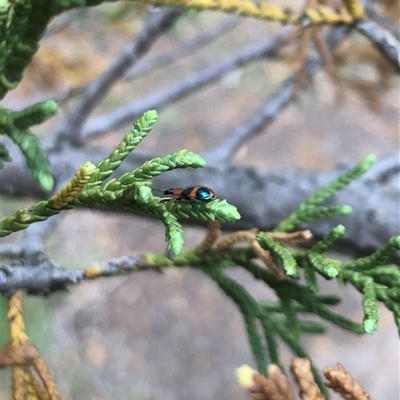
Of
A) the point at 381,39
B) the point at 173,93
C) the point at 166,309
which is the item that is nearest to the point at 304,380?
the point at 381,39

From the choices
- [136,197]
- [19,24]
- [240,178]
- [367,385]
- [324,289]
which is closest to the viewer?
[136,197]

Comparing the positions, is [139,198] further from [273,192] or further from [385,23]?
[385,23]

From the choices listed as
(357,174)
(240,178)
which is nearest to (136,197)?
(357,174)

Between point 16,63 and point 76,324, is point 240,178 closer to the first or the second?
point 16,63

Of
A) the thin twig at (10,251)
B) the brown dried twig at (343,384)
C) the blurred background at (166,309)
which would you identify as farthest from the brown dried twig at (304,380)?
the blurred background at (166,309)

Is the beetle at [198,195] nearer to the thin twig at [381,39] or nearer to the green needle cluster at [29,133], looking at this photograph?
the green needle cluster at [29,133]

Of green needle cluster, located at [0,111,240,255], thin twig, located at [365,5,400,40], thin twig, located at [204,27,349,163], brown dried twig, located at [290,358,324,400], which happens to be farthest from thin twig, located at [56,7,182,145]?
brown dried twig, located at [290,358,324,400]
